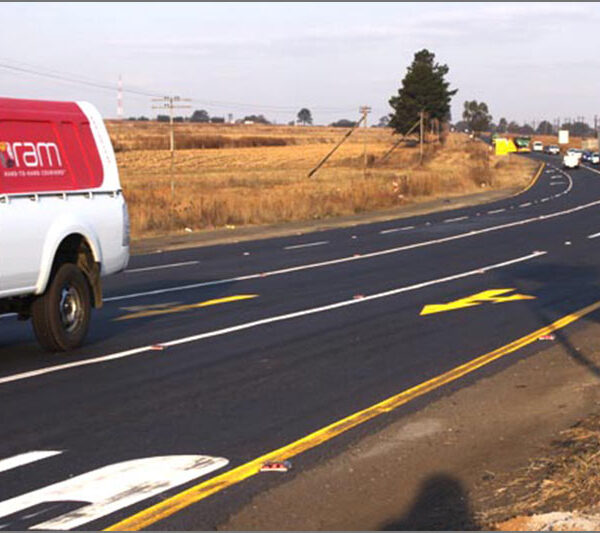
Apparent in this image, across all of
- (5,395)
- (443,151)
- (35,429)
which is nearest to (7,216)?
(5,395)

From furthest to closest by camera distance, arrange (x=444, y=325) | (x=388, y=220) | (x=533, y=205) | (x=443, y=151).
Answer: (x=443, y=151) < (x=533, y=205) < (x=388, y=220) < (x=444, y=325)

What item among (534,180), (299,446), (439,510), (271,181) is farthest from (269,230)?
(534,180)

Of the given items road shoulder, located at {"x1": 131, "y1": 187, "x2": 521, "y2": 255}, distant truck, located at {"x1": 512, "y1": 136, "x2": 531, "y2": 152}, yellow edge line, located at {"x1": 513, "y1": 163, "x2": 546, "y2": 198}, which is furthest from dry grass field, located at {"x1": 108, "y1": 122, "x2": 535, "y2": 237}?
distant truck, located at {"x1": 512, "y1": 136, "x2": 531, "y2": 152}

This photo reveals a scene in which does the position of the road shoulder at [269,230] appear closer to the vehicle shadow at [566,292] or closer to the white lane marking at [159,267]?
the white lane marking at [159,267]

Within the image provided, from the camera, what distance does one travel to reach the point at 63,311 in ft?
41.2

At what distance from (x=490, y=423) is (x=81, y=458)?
125 inches

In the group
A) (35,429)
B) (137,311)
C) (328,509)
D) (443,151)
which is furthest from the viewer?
(443,151)

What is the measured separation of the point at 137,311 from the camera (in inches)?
637

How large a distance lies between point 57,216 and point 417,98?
118790 mm

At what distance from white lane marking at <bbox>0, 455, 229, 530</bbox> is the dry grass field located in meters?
25.8

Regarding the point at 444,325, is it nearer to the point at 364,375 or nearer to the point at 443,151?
the point at 364,375

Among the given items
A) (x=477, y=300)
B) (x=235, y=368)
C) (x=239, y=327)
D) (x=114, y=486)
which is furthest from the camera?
(x=477, y=300)

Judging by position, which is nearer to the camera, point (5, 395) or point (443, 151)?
point (5, 395)

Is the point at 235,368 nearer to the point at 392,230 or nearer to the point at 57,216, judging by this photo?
the point at 57,216
